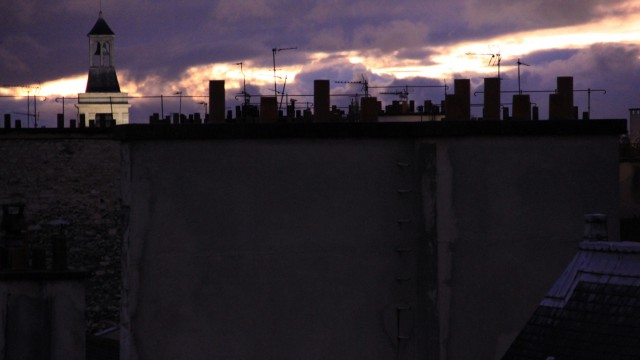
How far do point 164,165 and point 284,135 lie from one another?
156cm

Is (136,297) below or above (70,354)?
above

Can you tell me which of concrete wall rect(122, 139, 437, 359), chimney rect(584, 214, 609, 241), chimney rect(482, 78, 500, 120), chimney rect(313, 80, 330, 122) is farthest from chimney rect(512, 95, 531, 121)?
chimney rect(584, 214, 609, 241)

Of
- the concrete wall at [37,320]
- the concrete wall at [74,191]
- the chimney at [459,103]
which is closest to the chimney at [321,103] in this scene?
the chimney at [459,103]

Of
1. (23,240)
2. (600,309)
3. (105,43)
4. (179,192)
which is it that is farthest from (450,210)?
(105,43)

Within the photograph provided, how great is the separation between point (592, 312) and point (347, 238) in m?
5.49

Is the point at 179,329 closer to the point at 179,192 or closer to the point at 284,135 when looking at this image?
the point at 179,192

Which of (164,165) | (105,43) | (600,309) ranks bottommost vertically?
(600,309)

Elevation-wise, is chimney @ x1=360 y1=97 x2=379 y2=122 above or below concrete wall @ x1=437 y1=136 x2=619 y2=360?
above

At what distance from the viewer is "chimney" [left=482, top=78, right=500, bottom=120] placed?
56.1ft

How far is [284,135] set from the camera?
15922 mm

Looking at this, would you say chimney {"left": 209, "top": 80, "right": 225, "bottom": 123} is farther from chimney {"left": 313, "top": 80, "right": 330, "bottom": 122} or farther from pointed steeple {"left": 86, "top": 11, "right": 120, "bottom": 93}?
pointed steeple {"left": 86, "top": 11, "right": 120, "bottom": 93}

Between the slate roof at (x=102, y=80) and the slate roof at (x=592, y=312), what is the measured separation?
A: 63.9m

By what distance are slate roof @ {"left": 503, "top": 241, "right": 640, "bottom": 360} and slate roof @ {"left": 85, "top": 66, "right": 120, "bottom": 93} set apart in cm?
6390

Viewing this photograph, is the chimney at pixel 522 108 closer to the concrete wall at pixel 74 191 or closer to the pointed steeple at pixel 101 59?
the concrete wall at pixel 74 191
